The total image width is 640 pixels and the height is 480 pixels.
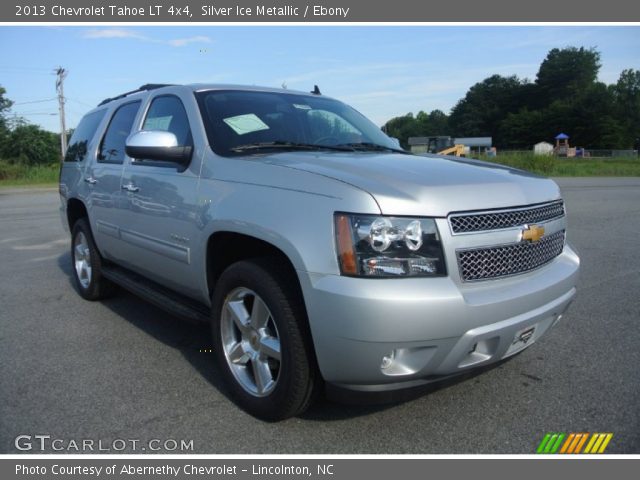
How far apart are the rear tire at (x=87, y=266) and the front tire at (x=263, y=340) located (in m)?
2.39

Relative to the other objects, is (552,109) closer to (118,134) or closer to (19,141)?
(19,141)

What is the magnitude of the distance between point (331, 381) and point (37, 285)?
15.6 feet

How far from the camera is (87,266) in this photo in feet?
17.1

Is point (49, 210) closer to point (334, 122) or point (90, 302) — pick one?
point (90, 302)

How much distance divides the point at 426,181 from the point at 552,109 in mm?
107657

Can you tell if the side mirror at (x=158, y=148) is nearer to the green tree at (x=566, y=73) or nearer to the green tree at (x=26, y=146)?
the green tree at (x=26, y=146)

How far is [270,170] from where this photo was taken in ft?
9.18

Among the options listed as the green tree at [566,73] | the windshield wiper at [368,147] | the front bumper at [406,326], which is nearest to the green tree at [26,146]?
the windshield wiper at [368,147]

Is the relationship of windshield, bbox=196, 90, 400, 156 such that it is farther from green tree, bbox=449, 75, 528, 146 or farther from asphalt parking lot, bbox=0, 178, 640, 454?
green tree, bbox=449, 75, 528, 146

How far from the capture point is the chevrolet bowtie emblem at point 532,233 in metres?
2.66

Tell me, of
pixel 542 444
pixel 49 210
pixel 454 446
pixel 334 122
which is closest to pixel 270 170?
pixel 334 122

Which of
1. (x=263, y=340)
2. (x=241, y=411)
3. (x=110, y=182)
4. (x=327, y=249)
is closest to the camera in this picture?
(x=327, y=249)

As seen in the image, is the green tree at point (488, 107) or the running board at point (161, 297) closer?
the running board at point (161, 297)

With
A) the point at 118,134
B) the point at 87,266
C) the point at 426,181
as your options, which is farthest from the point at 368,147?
the point at 87,266
